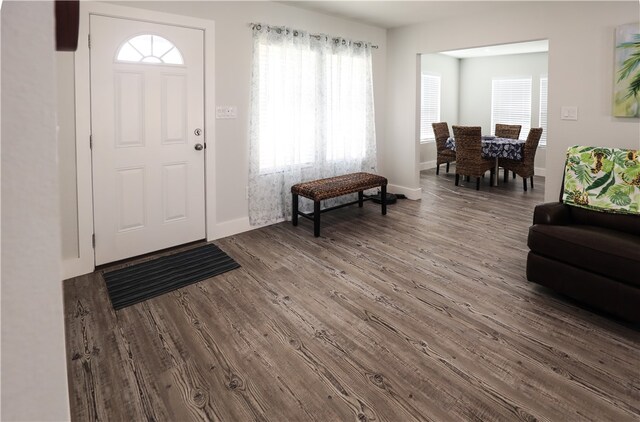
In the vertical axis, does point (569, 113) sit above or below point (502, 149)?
above

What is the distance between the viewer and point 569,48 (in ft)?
12.7

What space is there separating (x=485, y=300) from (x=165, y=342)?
2.19 metres

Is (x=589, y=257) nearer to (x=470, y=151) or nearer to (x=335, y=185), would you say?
(x=335, y=185)

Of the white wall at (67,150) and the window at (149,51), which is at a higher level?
the window at (149,51)

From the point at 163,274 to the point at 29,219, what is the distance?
3130 mm

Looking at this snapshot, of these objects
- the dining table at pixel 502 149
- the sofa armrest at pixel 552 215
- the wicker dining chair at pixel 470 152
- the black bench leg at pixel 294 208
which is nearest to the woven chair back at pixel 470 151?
the wicker dining chair at pixel 470 152

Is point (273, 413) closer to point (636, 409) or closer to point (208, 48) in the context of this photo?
point (636, 409)

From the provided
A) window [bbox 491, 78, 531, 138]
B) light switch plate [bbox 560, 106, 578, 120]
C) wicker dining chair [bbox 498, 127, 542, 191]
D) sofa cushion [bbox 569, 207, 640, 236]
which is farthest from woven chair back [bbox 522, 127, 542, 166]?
sofa cushion [bbox 569, 207, 640, 236]

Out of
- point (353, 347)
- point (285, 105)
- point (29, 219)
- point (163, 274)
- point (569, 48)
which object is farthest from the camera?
point (285, 105)

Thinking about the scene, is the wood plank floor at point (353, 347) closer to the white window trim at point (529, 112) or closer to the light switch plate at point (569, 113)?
the light switch plate at point (569, 113)

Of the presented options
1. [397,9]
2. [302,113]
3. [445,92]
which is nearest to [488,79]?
[445,92]

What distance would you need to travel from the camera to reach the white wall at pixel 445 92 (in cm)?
877

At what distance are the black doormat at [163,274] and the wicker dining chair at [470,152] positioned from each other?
4.56 meters

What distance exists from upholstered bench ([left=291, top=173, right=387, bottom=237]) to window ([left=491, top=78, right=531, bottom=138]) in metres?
4.95
